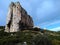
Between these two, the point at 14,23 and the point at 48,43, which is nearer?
the point at 48,43

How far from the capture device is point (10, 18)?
97312mm

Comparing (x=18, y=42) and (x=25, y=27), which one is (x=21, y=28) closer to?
(x=25, y=27)

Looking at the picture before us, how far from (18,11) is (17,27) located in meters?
6.41

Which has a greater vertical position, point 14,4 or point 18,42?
point 14,4

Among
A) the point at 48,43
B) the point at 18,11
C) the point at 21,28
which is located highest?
the point at 18,11

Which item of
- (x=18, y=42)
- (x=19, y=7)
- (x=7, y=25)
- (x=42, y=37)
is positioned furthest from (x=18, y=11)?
(x=42, y=37)

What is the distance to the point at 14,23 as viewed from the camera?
9412 cm

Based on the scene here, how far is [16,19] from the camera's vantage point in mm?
92625

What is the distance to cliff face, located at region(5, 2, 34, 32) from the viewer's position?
303 feet

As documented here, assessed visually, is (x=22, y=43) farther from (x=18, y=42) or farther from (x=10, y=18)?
(x=10, y=18)

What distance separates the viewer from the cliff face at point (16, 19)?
92.4 m

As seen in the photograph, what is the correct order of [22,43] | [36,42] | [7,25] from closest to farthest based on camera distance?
[36,42] < [22,43] < [7,25]

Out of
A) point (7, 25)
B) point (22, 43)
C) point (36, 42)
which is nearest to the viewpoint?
point (36, 42)

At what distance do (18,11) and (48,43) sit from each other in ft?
128
